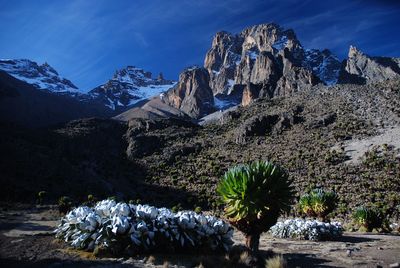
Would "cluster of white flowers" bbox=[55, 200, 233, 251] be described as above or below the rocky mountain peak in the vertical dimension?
below

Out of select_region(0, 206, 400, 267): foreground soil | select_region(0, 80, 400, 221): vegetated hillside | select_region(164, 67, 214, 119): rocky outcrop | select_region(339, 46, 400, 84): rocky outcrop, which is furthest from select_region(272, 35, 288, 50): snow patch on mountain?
select_region(0, 206, 400, 267): foreground soil

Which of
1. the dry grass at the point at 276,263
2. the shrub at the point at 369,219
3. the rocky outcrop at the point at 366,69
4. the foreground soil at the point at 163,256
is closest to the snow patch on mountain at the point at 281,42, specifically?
the rocky outcrop at the point at 366,69

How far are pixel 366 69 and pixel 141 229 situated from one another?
172946 mm

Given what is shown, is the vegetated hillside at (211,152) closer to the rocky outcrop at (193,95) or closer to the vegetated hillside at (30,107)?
the vegetated hillside at (30,107)

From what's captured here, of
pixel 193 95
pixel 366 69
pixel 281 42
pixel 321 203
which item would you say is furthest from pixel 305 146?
pixel 281 42

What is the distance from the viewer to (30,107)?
369 feet

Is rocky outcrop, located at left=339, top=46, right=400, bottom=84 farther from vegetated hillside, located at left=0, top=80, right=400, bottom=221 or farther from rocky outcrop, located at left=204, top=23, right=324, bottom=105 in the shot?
vegetated hillside, located at left=0, top=80, right=400, bottom=221

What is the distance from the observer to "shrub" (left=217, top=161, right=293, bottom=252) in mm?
11594

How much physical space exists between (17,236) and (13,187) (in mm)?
28583

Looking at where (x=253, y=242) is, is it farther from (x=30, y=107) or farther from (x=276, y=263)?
(x=30, y=107)

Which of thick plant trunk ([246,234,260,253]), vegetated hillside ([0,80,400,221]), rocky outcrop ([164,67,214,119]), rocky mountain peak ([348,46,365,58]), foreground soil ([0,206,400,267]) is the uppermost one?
rocky mountain peak ([348,46,365,58])

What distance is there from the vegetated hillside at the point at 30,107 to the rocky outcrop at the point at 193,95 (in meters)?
41.8

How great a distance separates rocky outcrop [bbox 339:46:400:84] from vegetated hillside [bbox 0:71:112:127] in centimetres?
10112

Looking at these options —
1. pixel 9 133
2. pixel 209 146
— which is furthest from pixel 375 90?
pixel 9 133
